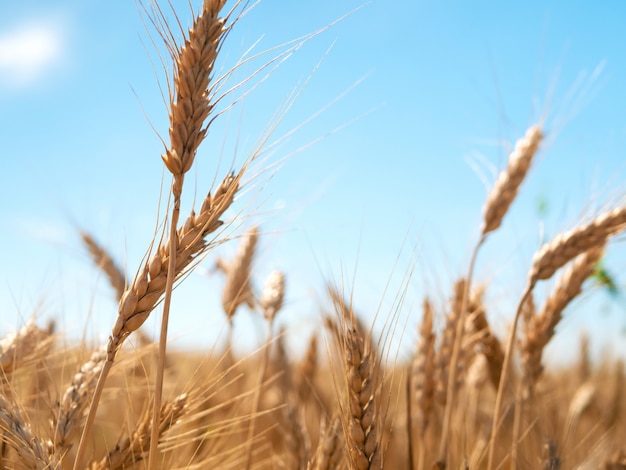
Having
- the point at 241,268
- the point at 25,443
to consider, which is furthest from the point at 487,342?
the point at 25,443

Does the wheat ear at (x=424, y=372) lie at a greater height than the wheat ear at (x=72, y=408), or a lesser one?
greater

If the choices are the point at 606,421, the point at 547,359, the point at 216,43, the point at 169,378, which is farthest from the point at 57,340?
the point at 606,421

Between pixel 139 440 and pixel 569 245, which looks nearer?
pixel 139 440

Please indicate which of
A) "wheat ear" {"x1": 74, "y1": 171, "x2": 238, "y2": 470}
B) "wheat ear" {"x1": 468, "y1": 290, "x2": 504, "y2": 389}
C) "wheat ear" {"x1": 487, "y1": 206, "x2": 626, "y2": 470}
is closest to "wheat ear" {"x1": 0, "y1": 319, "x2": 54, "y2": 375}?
"wheat ear" {"x1": 74, "y1": 171, "x2": 238, "y2": 470}

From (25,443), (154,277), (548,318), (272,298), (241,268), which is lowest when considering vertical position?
(25,443)

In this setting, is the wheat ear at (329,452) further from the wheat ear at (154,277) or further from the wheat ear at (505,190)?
the wheat ear at (505,190)

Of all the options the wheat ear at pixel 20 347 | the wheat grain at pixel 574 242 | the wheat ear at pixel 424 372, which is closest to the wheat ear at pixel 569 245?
the wheat grain at pixel 574 242

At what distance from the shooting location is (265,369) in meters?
2.47

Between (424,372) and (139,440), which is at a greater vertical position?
(424,372)

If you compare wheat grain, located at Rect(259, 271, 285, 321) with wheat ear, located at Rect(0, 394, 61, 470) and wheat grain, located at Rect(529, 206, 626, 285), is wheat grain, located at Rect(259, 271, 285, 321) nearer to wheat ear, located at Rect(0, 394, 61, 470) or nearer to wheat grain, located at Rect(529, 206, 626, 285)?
wheat grain, located at Rect(529, 206, 626, 285)

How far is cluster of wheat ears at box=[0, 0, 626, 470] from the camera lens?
53.1 inches

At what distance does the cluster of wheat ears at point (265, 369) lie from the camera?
1348mm

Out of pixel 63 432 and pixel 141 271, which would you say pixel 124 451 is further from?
pixel 141 271

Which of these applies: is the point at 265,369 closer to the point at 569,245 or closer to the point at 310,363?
the point at 569,245
